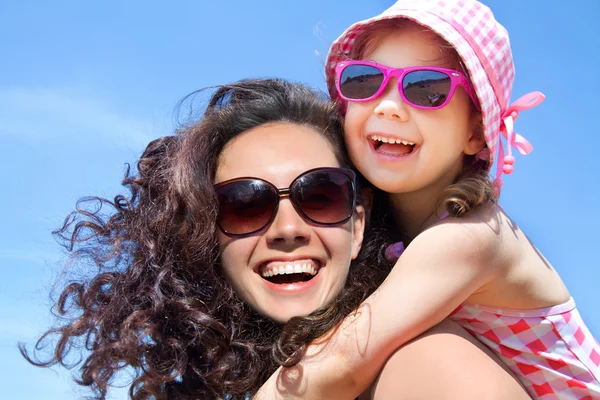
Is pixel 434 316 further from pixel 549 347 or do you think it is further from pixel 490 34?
pixel 490 34

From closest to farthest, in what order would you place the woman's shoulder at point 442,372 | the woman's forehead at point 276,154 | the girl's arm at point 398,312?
the woman's shoulder at point 442,372, the girl's arm at point 398,312, the woman's forehead at point 276,154

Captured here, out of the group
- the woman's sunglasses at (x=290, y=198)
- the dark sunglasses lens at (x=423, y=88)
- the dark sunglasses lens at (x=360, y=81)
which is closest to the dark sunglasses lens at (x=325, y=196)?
the woman's sunglasses at (x=290, y=198)

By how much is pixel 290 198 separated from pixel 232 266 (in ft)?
1.44

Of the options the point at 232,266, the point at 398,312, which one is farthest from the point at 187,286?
the point at 398,312

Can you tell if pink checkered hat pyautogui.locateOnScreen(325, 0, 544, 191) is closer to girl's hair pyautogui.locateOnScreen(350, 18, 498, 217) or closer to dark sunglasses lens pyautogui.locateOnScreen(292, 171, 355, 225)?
girl's hair pyautogui.locateOnScreen(350, 18, 498, 217)

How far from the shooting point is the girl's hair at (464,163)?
3.32 m

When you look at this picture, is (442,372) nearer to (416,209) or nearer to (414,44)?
(416,209)

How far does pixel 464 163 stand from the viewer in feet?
12.2

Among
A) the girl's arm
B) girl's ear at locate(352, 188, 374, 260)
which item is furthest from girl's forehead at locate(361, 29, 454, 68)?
the girl's arm

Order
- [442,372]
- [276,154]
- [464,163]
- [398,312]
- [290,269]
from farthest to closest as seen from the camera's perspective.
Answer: [464,163] → [276,154] → [290,269] → [398,312] → [442,372]

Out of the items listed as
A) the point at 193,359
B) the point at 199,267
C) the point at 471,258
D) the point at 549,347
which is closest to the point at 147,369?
the point at 193,359

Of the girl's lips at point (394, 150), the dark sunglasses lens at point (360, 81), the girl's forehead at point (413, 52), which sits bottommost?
the girl's lips at point (394, 150)

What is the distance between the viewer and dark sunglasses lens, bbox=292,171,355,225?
3523mm

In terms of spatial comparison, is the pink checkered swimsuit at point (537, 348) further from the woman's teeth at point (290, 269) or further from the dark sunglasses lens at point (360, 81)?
the dark sunglasses lens at point (360, 81)
